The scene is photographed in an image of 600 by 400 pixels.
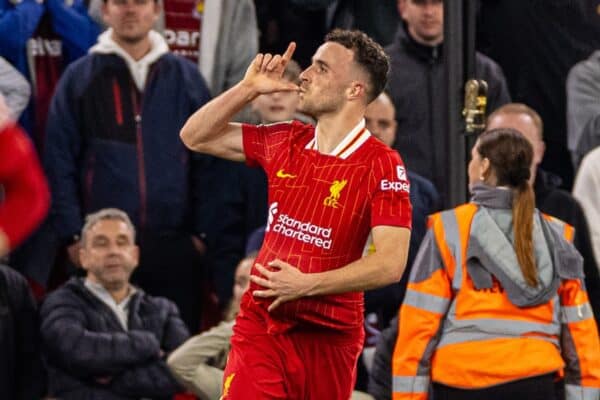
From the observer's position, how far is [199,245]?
855 cm

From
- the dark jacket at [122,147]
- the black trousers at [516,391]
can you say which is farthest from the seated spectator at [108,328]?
the black trousers at [516,391]

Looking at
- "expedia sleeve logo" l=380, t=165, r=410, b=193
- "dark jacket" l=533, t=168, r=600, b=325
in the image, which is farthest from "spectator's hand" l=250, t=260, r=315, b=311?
"dark jacket" l=533, t=168, r=600, b=325

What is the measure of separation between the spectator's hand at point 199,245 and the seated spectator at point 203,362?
93cm

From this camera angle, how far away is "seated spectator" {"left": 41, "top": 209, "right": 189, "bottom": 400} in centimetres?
786

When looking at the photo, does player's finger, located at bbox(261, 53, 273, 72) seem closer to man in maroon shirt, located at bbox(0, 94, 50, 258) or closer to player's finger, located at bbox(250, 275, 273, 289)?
player's finger, located at bbox(250, 275, 273, 289)

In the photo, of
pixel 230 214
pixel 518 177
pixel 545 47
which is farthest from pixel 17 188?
pixel 545 47

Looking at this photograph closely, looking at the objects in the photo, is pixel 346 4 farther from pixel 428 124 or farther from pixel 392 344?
pixel 392 344

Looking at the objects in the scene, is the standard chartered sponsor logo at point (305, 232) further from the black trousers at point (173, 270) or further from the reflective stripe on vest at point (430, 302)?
the black trousers at point (173, 270)

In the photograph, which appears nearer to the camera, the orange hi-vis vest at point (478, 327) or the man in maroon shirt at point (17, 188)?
the man in maroon shirt at point (17, 188)

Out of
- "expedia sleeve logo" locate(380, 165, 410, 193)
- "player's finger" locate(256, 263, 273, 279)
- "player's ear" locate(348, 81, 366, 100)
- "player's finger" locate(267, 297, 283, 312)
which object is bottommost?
"player's finger" locate(267, 297, 283, 312)

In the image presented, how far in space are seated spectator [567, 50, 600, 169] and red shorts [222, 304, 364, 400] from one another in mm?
3158

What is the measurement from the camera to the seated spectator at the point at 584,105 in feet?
28.6

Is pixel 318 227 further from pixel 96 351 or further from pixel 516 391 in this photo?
pixel 96 351

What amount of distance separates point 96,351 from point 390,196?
2.47 meters
